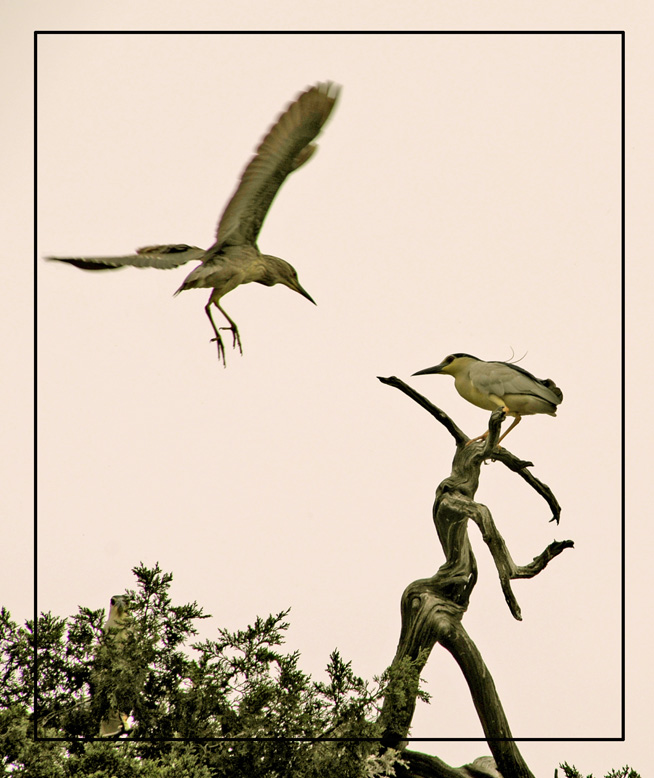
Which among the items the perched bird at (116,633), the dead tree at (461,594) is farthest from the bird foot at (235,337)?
the perched bird at (116,633)

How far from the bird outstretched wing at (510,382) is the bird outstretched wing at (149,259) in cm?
51

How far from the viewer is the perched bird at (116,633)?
6.26ft

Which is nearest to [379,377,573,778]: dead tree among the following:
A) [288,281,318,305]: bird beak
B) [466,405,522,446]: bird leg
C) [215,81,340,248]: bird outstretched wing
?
[466,405,522,446]: bird leg

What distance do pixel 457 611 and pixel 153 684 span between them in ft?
1.69

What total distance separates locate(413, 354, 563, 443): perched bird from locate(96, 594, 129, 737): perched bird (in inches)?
26.1

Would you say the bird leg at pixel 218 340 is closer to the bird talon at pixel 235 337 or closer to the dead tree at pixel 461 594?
the bird talon at pixel 235 337

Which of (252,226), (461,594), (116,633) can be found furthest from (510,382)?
(116,633)

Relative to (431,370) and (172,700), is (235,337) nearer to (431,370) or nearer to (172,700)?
(431,370)

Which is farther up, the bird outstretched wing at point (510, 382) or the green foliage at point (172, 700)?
the bird outstretched wing at point (510, 382)

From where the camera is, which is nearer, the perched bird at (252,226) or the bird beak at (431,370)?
the perched bird at (252,226)

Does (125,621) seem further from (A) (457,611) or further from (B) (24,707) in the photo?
(A) (457,611)

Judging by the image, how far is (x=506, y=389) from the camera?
1.94m

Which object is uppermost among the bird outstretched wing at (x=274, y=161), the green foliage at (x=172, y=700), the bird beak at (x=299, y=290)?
the bird outstretched wing at (x=274, y=161)

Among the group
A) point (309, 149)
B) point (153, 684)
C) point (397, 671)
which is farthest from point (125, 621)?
point (309, 149)
